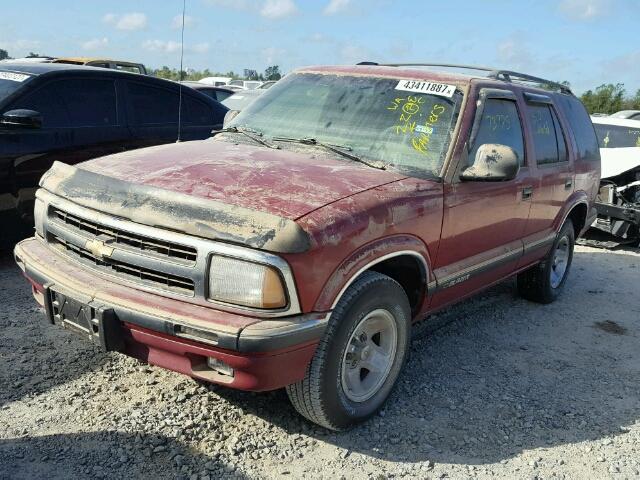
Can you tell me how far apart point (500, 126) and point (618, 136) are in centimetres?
664

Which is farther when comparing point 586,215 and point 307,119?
point 586,215

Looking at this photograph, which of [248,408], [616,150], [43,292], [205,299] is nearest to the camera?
[205,299]

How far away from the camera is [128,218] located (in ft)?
9.09

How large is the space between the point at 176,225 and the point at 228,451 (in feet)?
3.67

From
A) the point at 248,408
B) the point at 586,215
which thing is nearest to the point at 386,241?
the point at 248,408

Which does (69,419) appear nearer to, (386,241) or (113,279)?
(113,279)

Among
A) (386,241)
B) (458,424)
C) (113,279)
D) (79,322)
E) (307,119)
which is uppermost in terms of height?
(307,119)

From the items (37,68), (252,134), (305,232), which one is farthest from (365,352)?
(37,68)

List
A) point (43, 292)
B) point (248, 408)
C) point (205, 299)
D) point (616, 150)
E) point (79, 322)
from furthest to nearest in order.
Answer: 1. point (616, 150)
2. point (248, 408)
3. point (43, 292)
4. point (79, 322)
5. point (205, 299)

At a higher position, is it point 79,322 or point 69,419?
point 79,322

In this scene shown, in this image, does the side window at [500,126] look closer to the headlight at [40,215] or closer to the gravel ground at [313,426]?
the gravel ground at [313,426]

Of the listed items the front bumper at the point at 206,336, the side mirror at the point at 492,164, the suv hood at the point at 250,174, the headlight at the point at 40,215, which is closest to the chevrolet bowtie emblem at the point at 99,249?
the front bumper at the point at 206,336

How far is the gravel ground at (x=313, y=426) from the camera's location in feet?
9.28

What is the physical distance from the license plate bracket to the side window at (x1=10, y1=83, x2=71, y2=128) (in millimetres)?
2886
